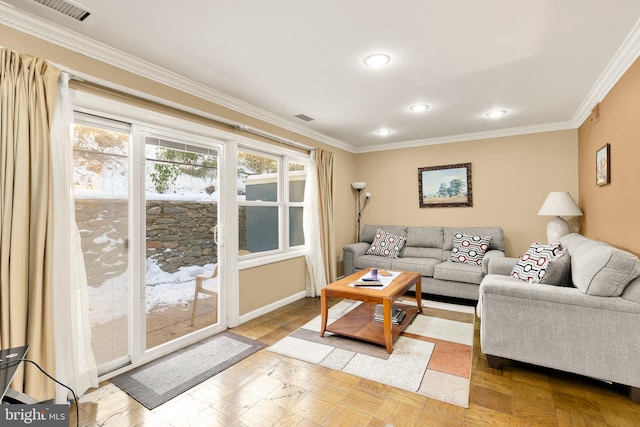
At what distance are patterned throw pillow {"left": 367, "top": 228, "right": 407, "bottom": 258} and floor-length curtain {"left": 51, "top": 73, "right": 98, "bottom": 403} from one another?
3777mm

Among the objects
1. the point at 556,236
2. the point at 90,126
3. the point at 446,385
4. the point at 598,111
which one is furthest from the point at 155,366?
the point at 598,111

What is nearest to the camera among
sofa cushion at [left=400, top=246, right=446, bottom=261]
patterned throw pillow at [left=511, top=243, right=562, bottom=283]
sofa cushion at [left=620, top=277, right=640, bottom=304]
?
sofa cushion at [left=620, top=277, right=640, bottom=304]

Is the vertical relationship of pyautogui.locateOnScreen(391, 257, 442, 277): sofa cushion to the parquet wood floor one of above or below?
above

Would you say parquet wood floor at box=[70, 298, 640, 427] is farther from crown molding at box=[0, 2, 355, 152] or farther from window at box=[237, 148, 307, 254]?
crown molding at box=[0, 2, 355, 152]

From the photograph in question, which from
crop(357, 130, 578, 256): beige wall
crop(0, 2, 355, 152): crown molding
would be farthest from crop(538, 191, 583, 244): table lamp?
crop(0, 2, 355, 152): crown molding

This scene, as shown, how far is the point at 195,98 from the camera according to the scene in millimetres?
2875

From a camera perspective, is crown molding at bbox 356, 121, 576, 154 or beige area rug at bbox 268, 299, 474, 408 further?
crown molding at bbox 356, 121, 576, 154

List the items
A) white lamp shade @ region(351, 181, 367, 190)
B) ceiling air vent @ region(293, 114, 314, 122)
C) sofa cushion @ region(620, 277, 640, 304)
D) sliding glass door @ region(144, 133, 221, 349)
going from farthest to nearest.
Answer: white lamp shade @ region(351, 181, 367, 190) < ceiling air vent @ region(293, 114, 314, 122) < sliding glass door @ region(144, 133, 221, 349) < sofa cushion @ region(620, 277, 640, 304)

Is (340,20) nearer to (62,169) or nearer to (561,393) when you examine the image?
(62,169)

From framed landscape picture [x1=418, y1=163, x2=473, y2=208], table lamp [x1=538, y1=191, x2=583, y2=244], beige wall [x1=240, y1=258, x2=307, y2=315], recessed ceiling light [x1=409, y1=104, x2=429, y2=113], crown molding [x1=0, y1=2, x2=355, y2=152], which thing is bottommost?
beige wall [x1=240, y1=258, x2=307, y2=315]

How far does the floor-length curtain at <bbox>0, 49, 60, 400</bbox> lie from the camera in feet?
5.53

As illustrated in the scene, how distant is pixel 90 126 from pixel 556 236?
4959 mm

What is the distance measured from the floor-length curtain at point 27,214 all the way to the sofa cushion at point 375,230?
4305 mm

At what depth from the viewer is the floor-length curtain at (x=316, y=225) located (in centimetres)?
439
